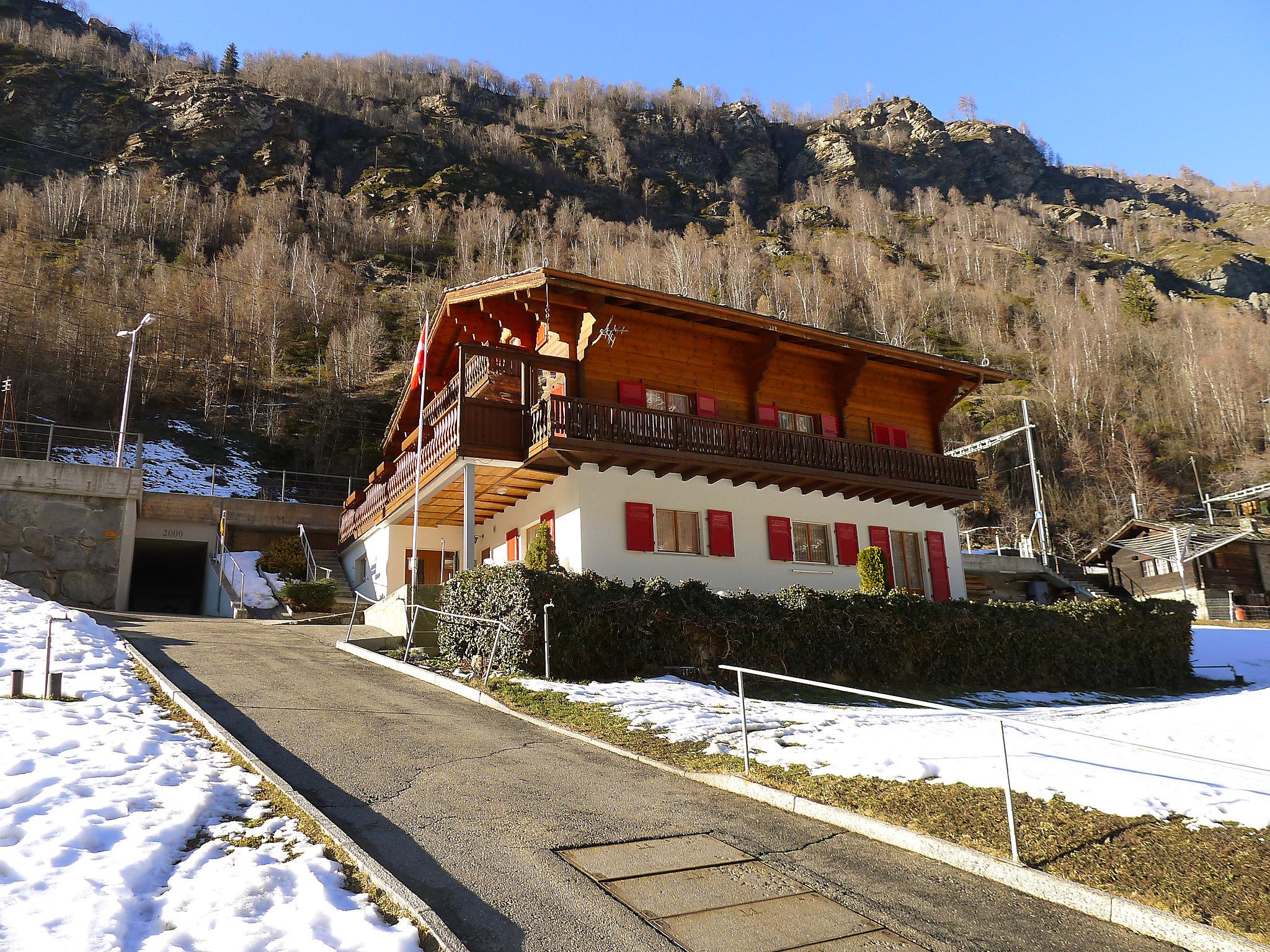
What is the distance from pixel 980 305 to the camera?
88.3m

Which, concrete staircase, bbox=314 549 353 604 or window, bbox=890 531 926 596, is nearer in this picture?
window, bbox=890 531 926 596

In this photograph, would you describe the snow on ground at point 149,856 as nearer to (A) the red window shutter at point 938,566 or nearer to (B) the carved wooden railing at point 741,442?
(B) the carved wooden railing at point 741,442

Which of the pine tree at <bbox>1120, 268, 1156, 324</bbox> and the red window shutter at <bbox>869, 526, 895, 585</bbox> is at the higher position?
the pine tree at <bbox>1120, 268, 1156, 324</bbox>

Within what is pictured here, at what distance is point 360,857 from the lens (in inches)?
206

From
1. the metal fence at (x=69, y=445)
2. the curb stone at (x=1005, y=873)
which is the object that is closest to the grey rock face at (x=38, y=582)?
the metal fence at (x=69, y=445)

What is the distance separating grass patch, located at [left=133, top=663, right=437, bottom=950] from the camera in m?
4.63

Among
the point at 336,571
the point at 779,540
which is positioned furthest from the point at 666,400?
the point at 336,571

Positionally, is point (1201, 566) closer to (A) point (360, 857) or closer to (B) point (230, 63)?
A: (A) point (360, 857)

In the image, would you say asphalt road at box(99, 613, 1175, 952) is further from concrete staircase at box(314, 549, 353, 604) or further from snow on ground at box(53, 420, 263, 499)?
snow on ground at box(53, 420, 263, 499)

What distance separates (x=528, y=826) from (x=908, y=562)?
19875mm

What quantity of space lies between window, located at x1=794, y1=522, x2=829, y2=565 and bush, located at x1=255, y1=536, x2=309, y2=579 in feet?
57.2

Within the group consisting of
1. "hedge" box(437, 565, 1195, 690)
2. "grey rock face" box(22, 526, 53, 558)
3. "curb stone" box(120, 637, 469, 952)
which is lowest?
"curb stone" box(120, 637, 469, 952)

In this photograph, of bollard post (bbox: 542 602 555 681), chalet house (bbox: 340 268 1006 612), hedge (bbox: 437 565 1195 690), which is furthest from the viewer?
chalet house (bbox: 340 268 1006 612)

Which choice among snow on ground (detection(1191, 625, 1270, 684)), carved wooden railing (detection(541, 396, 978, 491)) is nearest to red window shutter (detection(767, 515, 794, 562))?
carved wooden railing (detection(541, 396, 978, 491))
